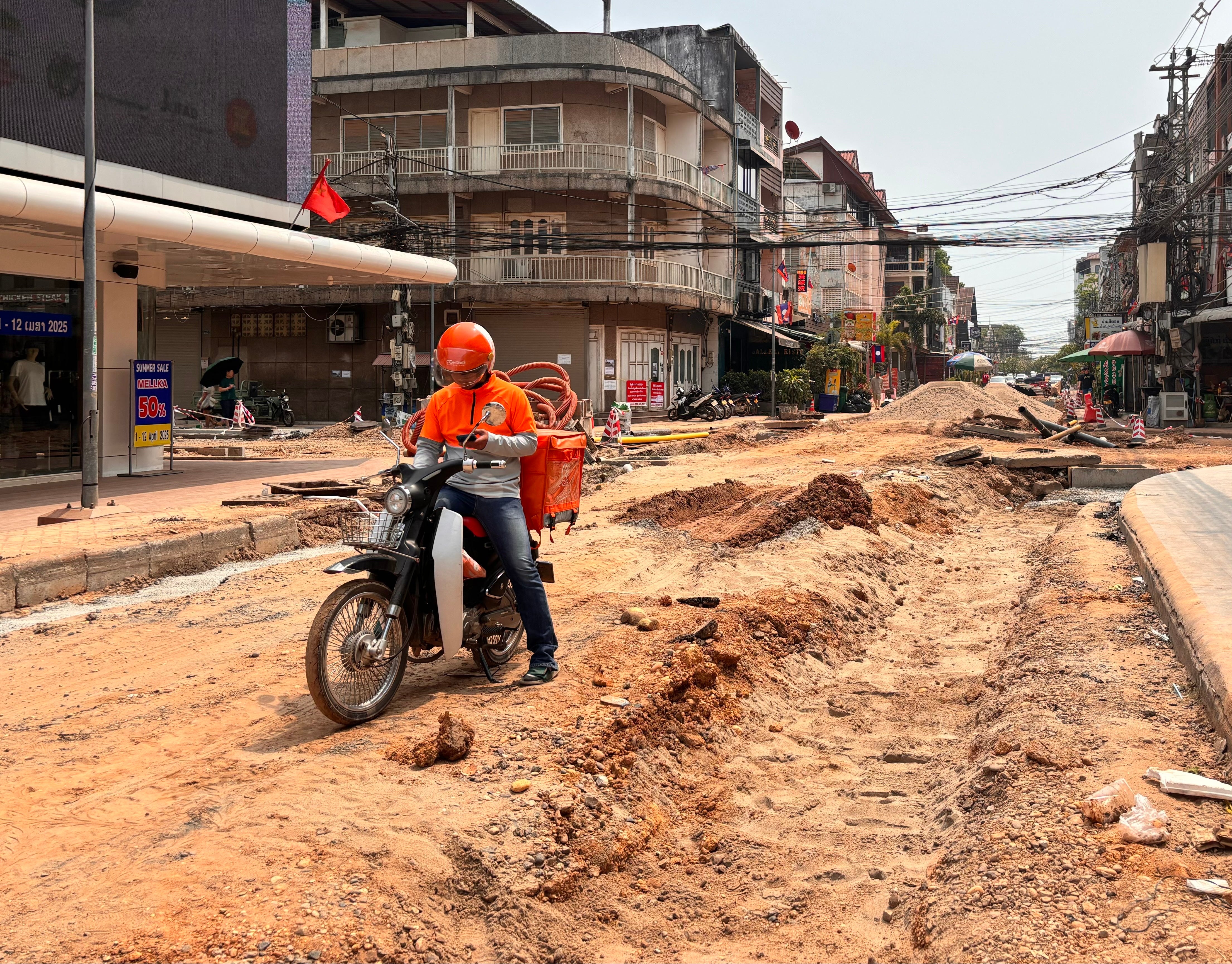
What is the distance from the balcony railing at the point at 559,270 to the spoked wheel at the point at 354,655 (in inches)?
1179

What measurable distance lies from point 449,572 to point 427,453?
0.68m

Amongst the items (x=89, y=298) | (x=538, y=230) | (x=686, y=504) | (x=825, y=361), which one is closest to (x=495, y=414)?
(x=89, y=298)

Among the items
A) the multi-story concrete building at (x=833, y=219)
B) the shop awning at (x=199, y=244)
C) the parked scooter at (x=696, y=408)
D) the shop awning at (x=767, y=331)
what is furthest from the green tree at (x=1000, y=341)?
the shop awning at (x=199, y=244)

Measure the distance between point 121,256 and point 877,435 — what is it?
19.2 metres

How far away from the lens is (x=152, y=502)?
534 inches

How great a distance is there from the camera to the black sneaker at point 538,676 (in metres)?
5.95

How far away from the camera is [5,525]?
11.4m

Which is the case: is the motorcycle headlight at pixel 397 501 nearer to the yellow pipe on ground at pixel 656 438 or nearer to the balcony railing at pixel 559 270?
the yellow pipe on ground at pixel 656 438

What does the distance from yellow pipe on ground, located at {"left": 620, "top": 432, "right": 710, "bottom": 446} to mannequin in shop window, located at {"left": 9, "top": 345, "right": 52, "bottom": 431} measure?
12.7 m

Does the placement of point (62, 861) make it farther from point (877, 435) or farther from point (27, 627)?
Result: point (877, 435)

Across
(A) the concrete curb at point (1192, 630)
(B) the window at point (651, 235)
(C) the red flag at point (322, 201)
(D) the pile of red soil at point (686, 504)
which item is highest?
(B) the window at point (651, 235)

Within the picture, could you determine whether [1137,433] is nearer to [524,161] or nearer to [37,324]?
[524,161]

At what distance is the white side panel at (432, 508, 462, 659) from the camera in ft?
17.8

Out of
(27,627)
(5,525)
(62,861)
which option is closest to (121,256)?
(5,525)
